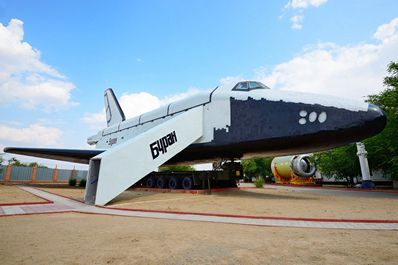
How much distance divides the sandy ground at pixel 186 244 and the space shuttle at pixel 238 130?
407cm

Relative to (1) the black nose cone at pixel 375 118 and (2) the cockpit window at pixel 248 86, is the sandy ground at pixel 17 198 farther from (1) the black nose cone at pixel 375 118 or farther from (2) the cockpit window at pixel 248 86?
(1) the black nose cone at pixel 375 118

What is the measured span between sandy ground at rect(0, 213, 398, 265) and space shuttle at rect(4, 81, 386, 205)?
407cm

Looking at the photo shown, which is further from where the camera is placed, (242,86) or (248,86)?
(242,86)

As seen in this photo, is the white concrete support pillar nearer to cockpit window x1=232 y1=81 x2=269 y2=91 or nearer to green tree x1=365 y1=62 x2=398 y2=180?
green tree x1=365 y1=62 x2=398 y2=180

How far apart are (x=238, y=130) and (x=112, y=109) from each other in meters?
17.9

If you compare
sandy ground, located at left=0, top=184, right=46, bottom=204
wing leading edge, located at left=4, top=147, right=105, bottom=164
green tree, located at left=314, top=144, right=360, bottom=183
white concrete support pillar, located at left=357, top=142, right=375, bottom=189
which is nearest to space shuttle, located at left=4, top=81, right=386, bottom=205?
sandy ground, located at left=0, top=184, right=46, bottom=204

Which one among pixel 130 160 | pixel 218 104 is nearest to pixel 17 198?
pixel 130 160

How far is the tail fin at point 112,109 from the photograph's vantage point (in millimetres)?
24625

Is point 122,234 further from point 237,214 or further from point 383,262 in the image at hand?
point 383,262

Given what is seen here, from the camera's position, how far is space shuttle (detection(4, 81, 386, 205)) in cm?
937

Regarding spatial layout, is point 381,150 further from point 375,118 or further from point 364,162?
point 375,118

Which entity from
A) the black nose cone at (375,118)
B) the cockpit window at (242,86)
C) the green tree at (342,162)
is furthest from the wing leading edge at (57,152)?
the green tree at (342,162)

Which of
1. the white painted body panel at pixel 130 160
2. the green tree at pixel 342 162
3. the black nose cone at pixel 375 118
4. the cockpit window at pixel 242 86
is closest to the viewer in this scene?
the black nose cone at pixel 375 118

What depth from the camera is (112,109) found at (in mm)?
25547
